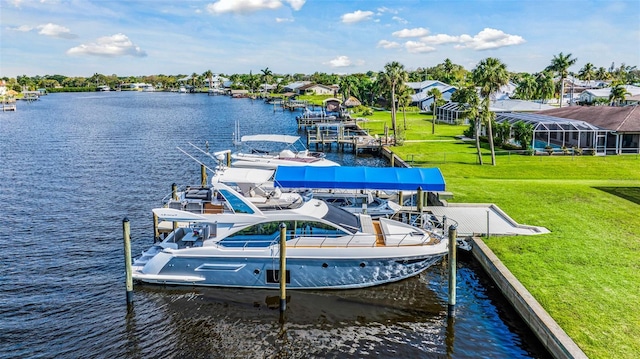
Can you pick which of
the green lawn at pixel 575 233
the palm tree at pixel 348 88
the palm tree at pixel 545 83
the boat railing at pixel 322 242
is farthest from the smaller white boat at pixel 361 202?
the palm tree at pixel 348 88

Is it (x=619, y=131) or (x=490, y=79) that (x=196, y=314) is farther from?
(x=619, y=131)

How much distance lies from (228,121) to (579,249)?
85.7 meters

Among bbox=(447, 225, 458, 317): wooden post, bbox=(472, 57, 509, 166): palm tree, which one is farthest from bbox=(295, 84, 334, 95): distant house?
bbox=(447, 225, 458, 317): wooden post

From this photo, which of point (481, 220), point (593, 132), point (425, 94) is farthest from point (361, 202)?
point (425, 94)

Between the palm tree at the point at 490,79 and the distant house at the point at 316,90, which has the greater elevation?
the distant house at the point at 316,90

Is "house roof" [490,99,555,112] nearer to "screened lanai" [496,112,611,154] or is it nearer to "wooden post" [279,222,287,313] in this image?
"screened lanai" [496,112,611,154]

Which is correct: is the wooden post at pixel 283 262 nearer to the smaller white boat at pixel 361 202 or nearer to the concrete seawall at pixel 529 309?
the concrete seawall at pixel 529 309

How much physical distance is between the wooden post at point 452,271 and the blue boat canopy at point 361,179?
6.81 metres

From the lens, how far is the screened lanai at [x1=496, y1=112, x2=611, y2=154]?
48.2 meters

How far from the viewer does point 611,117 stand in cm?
5088

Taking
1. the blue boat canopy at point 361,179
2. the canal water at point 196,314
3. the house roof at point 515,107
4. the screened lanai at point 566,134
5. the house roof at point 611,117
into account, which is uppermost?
the house roof at point 515,107

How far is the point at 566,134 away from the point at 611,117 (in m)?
4.72

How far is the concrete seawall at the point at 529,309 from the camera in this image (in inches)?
557

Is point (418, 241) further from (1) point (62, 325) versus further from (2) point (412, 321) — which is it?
(1) point (62, 325)
